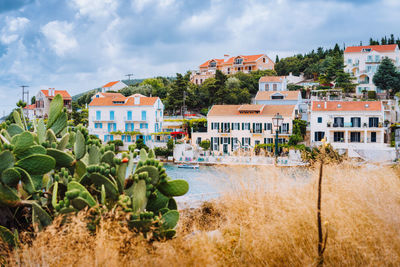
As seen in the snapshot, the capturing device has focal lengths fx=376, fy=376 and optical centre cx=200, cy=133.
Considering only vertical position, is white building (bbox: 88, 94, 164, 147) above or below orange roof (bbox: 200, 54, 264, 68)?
below

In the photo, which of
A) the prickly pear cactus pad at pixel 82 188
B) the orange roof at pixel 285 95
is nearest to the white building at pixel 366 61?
the orange roof at pixel 285 95

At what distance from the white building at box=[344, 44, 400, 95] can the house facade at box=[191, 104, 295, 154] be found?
2005 cm

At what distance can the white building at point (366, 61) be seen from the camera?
4734 centimetres

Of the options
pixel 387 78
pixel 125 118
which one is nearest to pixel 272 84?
pixel 387 78

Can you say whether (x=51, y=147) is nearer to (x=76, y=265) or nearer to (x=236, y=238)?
(x=76, y=265)

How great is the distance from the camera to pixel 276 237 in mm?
4238

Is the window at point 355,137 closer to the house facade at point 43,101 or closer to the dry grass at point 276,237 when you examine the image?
the dry grass at point 276,237

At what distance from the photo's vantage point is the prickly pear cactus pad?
4145mm

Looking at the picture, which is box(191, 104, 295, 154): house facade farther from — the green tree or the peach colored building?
the peach colored building

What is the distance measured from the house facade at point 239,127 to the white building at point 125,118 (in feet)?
19.0

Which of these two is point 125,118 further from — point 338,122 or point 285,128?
point 338,122

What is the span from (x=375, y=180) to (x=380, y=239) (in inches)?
54.3

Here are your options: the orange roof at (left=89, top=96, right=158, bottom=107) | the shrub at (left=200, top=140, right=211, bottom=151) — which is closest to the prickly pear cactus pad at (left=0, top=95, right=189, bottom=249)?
the shrub at (left=200, top=140, right=211, bottom=151)

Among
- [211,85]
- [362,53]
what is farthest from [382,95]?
[211,85]
